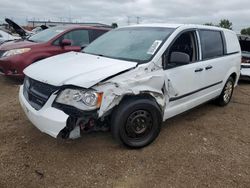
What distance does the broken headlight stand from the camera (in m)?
2.75

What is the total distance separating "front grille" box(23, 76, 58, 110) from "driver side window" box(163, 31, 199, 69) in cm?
156

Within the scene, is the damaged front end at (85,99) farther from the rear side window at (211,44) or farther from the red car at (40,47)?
the red car at (40,47)

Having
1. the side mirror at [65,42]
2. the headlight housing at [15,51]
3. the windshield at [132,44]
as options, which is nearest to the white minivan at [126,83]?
the windshield at [132,44]

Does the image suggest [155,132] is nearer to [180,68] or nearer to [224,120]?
[180,68]

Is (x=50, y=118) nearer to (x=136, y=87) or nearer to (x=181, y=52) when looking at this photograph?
(x=136, y=87)

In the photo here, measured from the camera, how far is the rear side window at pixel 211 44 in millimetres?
4266

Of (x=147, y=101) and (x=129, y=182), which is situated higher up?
(x=147, y=101)

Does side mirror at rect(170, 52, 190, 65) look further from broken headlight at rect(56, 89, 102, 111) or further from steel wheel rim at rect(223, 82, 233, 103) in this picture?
steel wheel rim at rect(223, 82, 233, 103)

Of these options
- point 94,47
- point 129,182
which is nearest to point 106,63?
point 94,47

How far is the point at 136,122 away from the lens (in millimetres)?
3230

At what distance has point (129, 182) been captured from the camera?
2.71m

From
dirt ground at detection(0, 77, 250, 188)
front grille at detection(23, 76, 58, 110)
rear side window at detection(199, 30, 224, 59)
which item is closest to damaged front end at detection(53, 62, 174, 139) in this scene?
front grille at detection(23, 76, 58, 110)

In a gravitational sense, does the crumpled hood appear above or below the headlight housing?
above

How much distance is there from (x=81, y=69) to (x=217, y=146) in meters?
2.19
